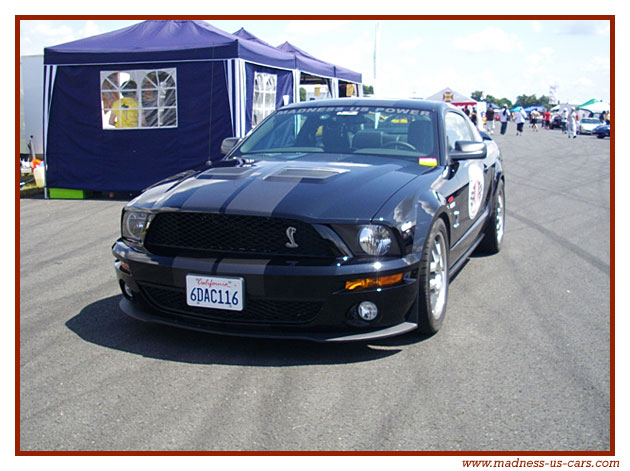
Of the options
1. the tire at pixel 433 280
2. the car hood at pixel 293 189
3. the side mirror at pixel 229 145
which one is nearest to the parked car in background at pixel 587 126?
the side mirror at pixel 229 145

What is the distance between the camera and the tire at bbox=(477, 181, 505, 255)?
20.0ft

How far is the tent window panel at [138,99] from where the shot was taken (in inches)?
423

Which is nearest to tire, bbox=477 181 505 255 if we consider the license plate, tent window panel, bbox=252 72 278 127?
the license plate

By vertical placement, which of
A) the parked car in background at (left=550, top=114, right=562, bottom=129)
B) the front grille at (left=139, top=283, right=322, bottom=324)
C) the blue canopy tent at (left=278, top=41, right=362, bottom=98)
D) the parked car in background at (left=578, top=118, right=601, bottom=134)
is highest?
the parked car in background at (left=550, top=114, right=562, bottom=129)

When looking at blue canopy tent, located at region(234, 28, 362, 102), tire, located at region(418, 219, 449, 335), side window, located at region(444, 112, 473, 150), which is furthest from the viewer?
blue canopy tent, located at region(234, 28, 362, 102)

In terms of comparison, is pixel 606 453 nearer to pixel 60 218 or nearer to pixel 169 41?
pixel 60 218

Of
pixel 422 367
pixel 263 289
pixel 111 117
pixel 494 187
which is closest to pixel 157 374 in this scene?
pixel 263 289

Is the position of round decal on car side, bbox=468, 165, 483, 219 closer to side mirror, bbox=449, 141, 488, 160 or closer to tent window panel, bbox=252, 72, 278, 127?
side mirror, bbox=449, 141, 488, 160

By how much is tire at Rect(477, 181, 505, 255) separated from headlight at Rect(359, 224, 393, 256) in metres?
2.81

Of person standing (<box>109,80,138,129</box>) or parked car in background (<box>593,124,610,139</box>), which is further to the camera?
parked car in background (<box>593,124,610,139</box>)

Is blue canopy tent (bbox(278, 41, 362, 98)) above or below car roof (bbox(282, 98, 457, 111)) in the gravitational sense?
above

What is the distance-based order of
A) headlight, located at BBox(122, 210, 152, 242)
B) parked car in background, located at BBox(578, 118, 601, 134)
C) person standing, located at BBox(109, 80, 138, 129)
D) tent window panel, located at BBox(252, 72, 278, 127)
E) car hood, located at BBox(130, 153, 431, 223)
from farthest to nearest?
parked car in background, located at BBox(578, 118, 601, 134) < tent window panel, located at BBox(252, 72, 278, 127) < person standing, located at BBox(109, 80, 138, 129) < headlight, located at BBox(122, 210, 152, 242) < car hood, located at BBox(130, 153, 431, 223)

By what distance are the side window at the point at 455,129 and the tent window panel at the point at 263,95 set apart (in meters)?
5.83

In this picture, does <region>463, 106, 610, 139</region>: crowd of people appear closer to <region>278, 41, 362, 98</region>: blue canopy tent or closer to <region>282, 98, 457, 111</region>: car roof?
<region>278, 41, 362, 98</region>: blue canopy tent
